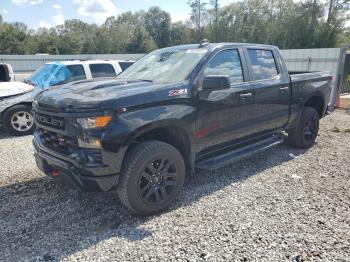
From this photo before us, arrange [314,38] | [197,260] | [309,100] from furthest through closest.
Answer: [314,38], [309,100], [197,260]

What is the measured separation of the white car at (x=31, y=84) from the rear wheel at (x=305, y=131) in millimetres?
4682

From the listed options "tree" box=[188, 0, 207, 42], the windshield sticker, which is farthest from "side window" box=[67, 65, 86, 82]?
"tree" box=[188, 0, 207, 42]

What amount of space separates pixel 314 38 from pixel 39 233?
159 feet

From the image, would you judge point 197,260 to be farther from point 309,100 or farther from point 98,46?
point 98,46

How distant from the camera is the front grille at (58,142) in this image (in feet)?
11.5

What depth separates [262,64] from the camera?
5.18 metres

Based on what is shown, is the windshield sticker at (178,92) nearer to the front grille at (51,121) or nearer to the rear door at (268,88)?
the front grille at (51,121)

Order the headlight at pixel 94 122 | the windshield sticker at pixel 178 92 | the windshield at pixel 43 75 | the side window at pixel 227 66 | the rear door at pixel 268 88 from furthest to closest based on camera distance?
the windshield at pixel 43 75 < the rear door at pixel 268 88 < the side window at pixel 227 66 < the windshield sticker at pixel 178 92 < the headlight at pixel 94 122

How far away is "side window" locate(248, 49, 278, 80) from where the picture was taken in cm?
498

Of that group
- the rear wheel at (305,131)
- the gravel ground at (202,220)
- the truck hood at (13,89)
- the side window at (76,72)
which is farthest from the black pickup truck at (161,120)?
the truck hood at (13,89)

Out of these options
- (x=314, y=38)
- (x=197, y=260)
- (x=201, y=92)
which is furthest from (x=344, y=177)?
(x=314, y=38)

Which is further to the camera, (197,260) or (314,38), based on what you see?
(314,38)

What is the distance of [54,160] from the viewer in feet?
12.0

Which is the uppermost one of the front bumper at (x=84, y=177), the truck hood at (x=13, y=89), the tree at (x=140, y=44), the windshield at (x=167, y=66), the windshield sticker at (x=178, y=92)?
the windshield at (x=167, y=66)
